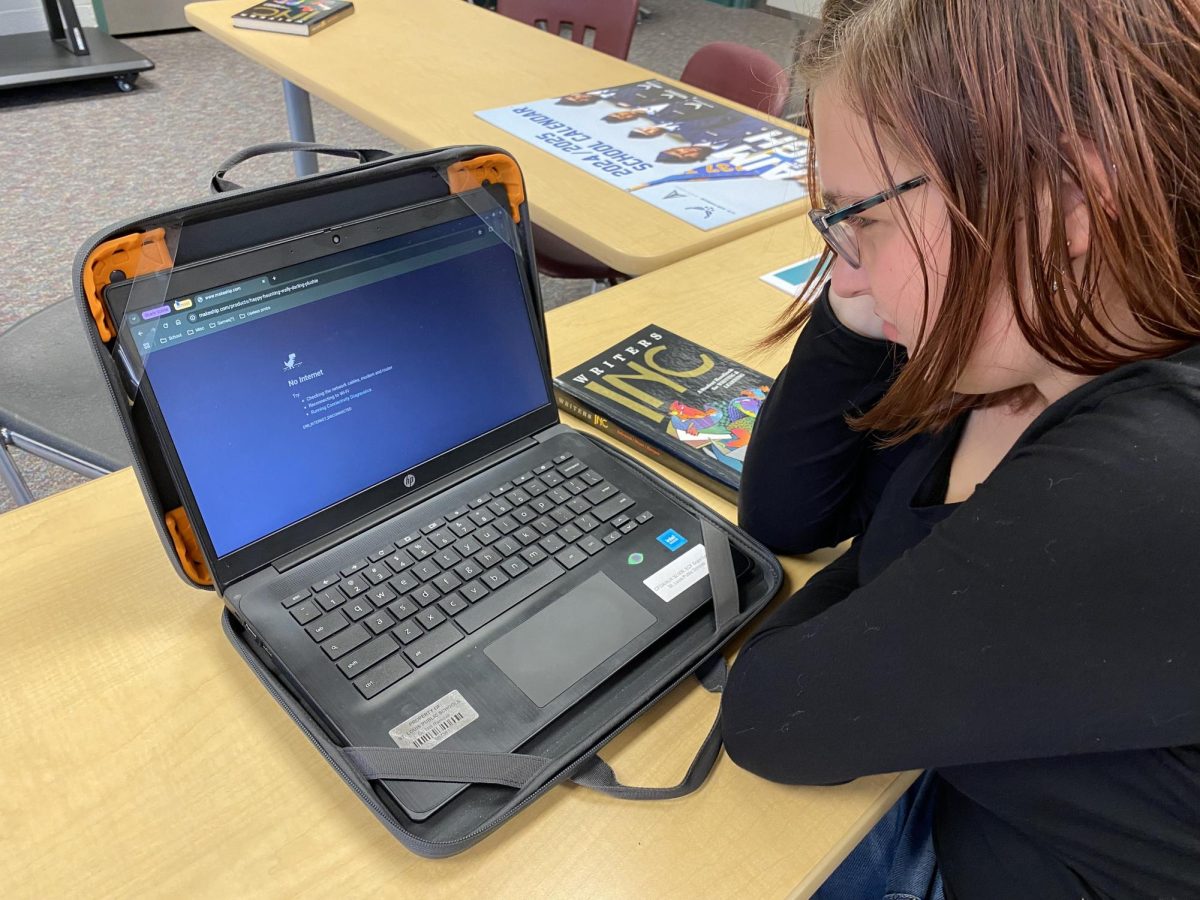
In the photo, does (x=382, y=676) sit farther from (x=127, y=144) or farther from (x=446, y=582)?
(x=127, y=144)

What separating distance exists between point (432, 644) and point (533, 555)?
0.36 ft

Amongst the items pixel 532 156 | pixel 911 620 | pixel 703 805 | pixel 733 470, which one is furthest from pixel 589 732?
pixel 532 156

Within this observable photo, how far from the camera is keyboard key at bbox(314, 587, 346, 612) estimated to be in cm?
64

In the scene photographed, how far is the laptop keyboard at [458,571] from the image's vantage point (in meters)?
0.62

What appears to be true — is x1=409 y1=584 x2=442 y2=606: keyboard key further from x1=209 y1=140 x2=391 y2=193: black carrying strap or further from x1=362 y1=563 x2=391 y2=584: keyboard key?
x1=209 y1=140 x2=391 y2=193: black carrying strap

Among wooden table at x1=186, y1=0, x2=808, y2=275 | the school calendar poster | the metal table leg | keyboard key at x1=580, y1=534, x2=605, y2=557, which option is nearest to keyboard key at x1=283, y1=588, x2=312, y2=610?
keyboard key at x1=580, y1=534, x2=605, y2=557

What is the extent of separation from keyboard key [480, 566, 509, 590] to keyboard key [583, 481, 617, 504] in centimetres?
11

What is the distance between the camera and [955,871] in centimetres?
67

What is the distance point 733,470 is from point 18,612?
0.60m

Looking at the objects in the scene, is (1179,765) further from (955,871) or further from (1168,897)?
(955,871)

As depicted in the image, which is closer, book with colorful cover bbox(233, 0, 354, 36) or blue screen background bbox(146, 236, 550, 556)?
blue screen background bbox(146, 236, 550, 556)

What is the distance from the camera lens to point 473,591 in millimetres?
663

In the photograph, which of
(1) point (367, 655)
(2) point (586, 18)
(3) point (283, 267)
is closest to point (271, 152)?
(3) point (283, 267)

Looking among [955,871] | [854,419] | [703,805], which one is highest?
[854,419]
